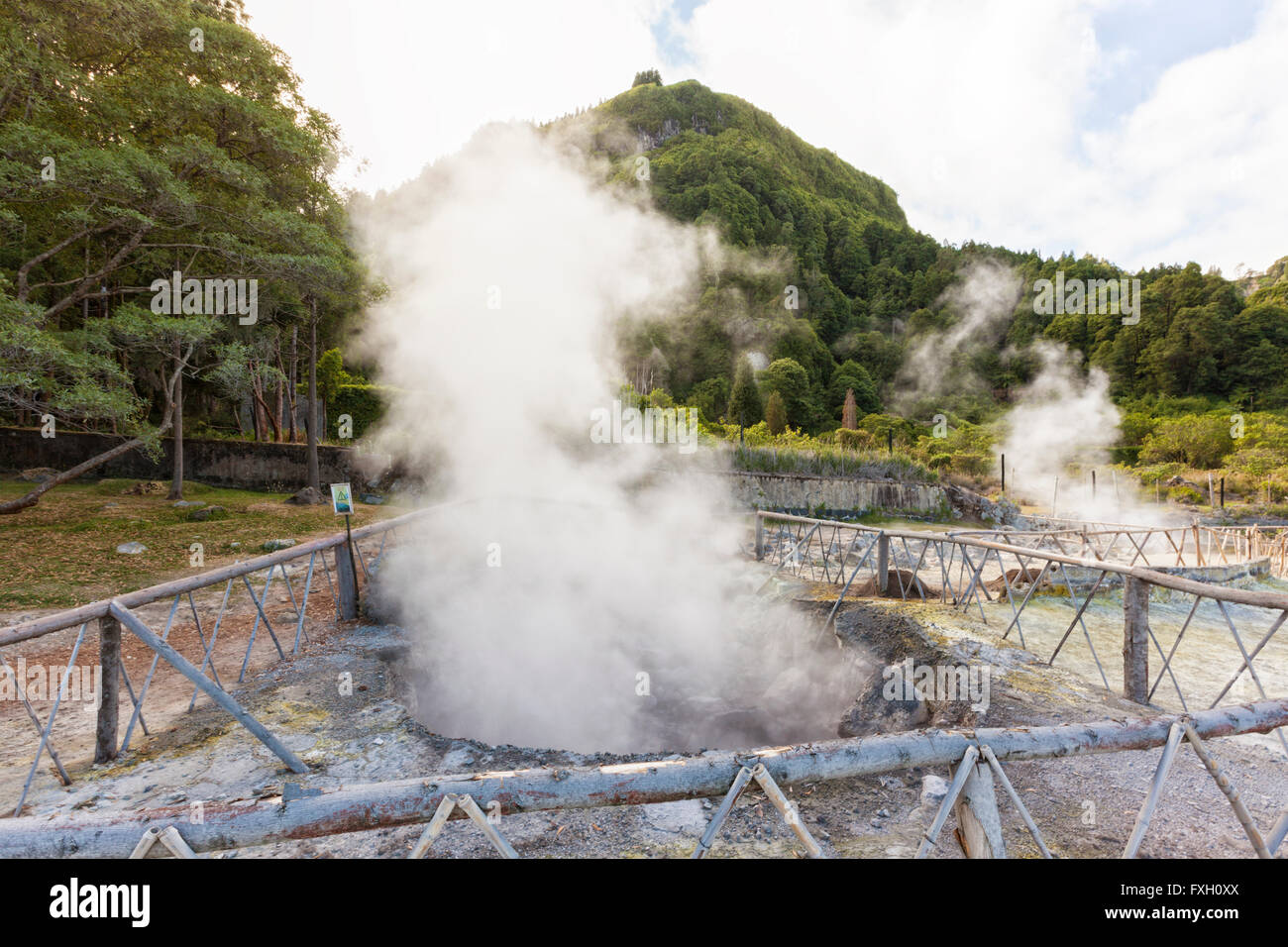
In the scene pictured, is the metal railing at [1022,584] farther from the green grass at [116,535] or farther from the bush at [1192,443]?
the bush at [1192,443]

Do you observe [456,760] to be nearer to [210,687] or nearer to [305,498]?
[210,687]

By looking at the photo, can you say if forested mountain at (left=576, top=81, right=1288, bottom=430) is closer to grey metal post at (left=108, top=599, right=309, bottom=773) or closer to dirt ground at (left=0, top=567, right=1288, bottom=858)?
dirt ground at (left=0, top=567, right=1288, bottom=858)

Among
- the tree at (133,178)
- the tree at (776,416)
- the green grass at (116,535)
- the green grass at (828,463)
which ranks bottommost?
the green grass at (116,535)

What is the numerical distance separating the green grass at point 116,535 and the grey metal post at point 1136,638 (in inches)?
506

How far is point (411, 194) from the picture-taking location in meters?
15.3

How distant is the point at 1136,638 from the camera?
16.8 feet

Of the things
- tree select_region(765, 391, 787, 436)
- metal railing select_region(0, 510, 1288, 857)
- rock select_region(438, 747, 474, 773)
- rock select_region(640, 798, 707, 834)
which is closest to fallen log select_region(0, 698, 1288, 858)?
metal railing select_region(0, 510, 1288, 857)

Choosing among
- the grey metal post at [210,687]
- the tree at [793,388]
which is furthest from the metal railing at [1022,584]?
the tree at [793,388]

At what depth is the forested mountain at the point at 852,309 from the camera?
165ft

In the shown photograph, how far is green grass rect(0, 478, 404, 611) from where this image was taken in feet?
27.9

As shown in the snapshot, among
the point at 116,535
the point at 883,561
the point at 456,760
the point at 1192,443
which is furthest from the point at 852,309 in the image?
the point at 456,760

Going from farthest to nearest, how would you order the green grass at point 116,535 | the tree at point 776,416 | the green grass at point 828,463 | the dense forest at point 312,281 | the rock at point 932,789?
the tree at point 776,416 → the green grass at point 828,463 → the dense forest at point 312,281 → the green grass at point 116,535 → the rock at point 932,789
